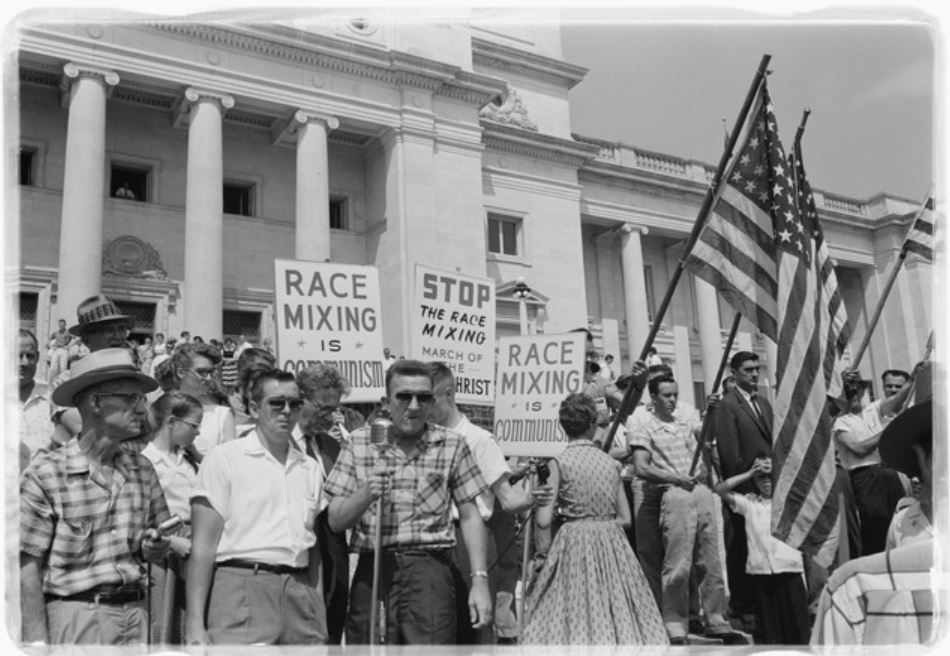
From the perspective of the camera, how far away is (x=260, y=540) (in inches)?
166

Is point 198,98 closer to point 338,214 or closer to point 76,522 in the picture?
point 338,214

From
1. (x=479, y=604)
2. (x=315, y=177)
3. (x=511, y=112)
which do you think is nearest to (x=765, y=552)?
(x=479, y=604)

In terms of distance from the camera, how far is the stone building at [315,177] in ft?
68.3

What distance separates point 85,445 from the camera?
3840 mm

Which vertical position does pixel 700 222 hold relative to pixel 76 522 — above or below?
above

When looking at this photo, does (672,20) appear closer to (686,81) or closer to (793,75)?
(686,81)

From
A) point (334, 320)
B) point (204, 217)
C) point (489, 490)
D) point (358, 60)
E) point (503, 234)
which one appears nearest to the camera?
point (489, 490)

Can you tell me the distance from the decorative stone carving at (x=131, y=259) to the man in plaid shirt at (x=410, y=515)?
19.9m

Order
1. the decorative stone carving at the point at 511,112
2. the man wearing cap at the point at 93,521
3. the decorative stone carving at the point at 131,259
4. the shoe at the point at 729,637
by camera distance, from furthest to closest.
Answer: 1. the decorative stone carving at the point at 511,112
2. the decorative stone carving at the point at 131,259
3. the shoe at the point at 729,637
4. the man wearing cap at the point at 93,521

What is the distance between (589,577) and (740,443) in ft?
6.66

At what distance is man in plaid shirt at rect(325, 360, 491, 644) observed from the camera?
4266mm

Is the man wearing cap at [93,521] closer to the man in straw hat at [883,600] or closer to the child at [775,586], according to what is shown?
the man in straw hat at [883,600]

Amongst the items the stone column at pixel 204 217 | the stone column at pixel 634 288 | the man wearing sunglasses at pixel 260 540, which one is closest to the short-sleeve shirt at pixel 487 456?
the man wearing sunglasses at pixel 260 540

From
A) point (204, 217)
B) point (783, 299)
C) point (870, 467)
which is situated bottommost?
point (870, 467)
